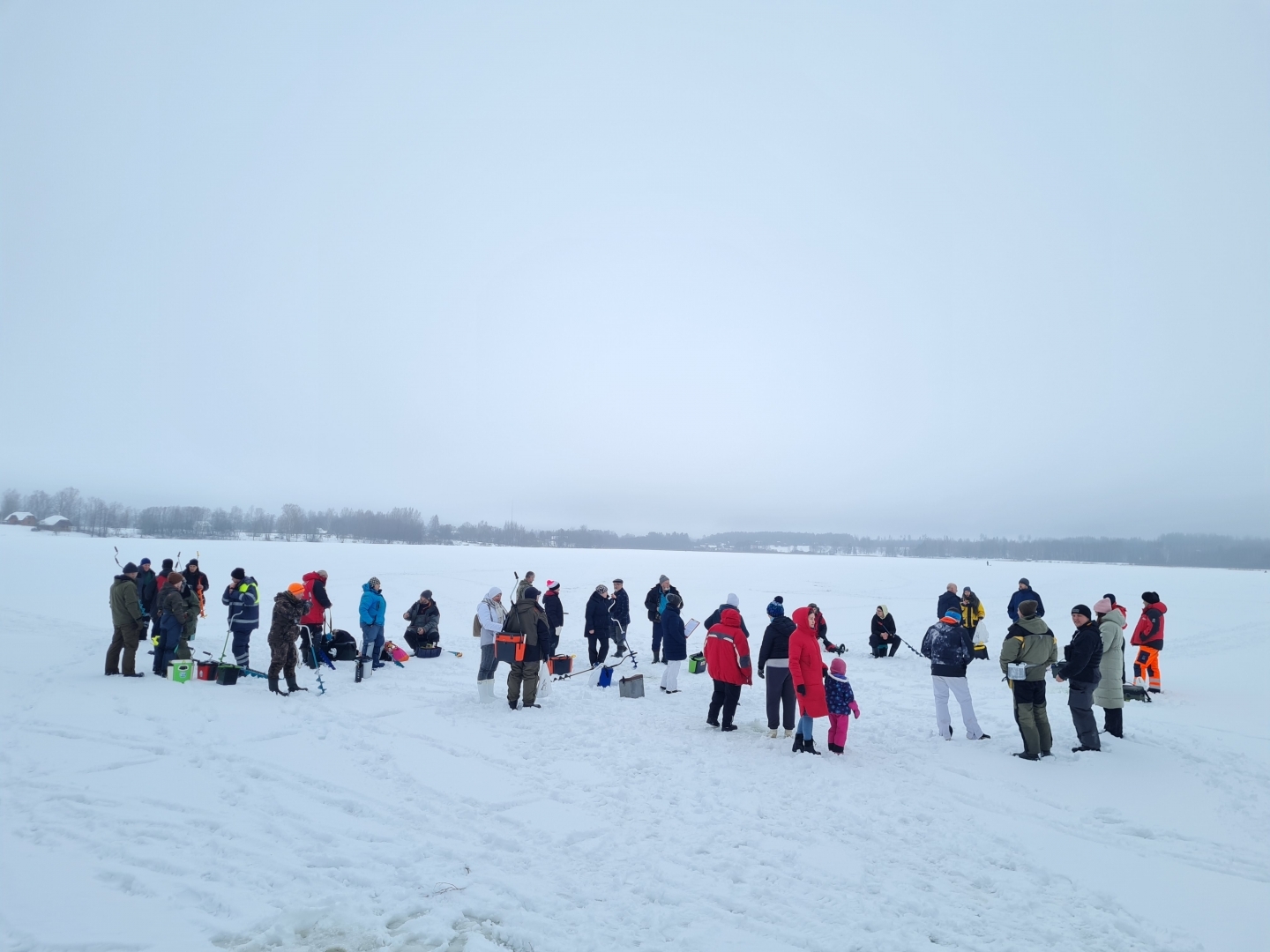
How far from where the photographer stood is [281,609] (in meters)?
8.75

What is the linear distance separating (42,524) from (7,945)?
404 ft

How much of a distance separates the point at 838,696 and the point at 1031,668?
2.15 metres

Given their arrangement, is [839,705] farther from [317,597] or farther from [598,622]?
[317,597]

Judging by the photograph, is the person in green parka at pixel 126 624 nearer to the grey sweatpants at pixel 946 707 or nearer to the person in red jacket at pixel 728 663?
the person in red jacket at pixel 728 663

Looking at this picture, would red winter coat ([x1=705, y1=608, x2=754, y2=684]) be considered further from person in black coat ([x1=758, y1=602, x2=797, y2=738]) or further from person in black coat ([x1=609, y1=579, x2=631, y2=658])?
person in black coat ([x1=609, y1=579, x2=631, y2=658])

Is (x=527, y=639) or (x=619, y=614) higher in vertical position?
(x=527, y=639)

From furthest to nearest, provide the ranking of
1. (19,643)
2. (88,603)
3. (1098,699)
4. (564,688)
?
(88,603), (19,643), (564,688), (1098,699)

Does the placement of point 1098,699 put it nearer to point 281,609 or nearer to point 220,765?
point 220,765

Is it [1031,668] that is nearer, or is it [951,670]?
[1031,668]

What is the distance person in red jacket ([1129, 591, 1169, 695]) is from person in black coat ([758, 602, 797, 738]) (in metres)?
6.33

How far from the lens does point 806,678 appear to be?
23.9 feet

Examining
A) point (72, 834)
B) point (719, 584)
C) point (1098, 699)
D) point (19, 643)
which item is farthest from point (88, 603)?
point (719, 584)

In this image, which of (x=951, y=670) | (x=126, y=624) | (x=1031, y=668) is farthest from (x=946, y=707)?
(x=126, y=624)

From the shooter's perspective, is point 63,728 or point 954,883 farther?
point 63,728
